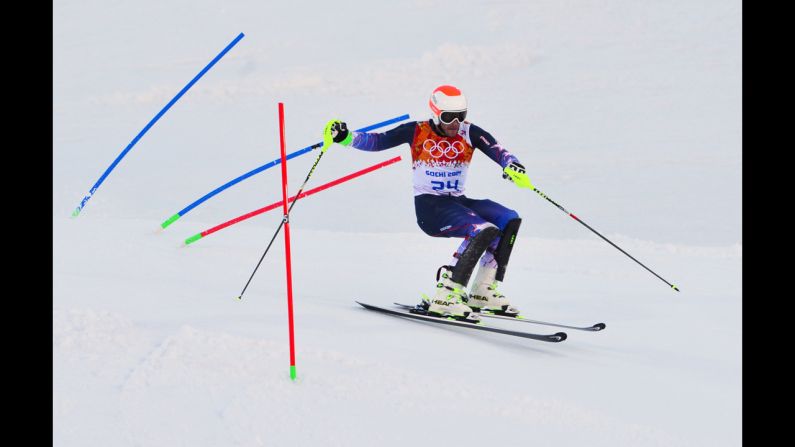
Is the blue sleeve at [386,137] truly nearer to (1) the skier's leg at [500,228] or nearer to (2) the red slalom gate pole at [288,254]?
(1) the skier's leg at [500,228]

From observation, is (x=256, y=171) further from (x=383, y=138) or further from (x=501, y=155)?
(x=501, y=155)

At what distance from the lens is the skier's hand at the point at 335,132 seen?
A: 558cm

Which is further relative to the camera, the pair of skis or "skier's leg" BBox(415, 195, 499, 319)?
"skier's leg" BBox(415, 195, 499, 319)

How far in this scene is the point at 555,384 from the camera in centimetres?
477

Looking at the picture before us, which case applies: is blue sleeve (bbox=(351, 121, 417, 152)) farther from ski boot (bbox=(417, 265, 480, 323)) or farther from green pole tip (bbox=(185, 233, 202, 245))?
green pole tip (bbox=(185, 233, 202, 245))

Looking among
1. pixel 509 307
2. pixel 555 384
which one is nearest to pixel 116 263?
pixel 509 307

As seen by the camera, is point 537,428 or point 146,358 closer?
point 537,428

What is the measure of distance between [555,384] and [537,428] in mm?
515

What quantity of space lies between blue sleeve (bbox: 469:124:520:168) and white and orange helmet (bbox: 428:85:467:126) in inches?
5.2

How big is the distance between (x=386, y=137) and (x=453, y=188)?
53cm

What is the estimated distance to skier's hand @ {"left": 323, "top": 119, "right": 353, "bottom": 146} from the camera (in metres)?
5.58

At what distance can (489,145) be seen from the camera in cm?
572

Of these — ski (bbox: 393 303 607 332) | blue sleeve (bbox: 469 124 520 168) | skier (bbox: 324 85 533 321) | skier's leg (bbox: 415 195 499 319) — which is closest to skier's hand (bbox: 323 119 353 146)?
skier (bbox: 324 85 533 321)

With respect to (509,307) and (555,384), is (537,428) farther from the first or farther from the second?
(509,307)
